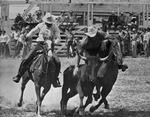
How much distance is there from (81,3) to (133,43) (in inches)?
170

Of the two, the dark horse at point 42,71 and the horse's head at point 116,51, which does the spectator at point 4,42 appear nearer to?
the dark horse at point 42,71

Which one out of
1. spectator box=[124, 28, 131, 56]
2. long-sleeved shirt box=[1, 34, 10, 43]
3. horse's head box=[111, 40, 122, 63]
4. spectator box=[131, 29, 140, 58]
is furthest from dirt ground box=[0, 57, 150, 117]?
long-sleeved shirt box=[1, 34, 10, 43]

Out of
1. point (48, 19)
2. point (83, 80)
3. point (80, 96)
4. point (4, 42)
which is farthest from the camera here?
point (4, 42)

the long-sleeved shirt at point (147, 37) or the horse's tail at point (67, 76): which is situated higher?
the long-sleeved shirt at point (147, 37)

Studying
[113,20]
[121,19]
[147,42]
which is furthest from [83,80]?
[147,42]

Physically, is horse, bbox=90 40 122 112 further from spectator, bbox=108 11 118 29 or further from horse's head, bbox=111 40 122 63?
spectator, bbox=108 11 118 29

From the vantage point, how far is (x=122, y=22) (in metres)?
27.3

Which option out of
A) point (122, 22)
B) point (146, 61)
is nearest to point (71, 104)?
point (146, 61)

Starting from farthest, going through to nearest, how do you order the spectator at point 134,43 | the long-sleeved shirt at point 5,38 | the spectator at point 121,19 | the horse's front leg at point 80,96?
the long-sleeved shirt at point 5,38 < the spectator at point 134,43 < the spectator at point 121,19 < the horse's front leg at point 80,96

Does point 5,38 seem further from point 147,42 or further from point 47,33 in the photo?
point 47,33

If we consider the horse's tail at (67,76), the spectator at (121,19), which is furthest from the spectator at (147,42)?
the horse's tail at (67,76)

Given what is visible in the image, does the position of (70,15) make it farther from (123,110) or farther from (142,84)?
(123,110)

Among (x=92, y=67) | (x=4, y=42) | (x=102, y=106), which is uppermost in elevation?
(x=92, y=67)

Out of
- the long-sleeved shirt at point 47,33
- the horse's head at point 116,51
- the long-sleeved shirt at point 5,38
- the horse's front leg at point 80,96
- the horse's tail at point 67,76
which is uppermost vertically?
the long-sleeved shirt at point 47,33
